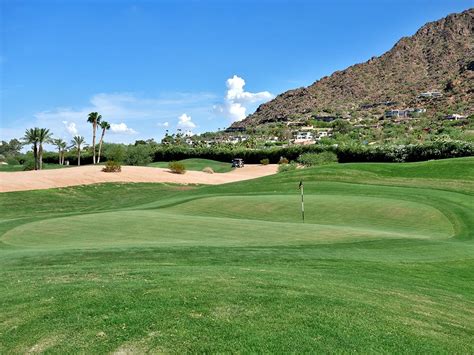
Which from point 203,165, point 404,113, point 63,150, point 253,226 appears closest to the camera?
point 253,226

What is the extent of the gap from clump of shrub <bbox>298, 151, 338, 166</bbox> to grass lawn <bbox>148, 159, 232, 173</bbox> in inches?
757

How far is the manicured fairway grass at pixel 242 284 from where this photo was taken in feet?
24.3

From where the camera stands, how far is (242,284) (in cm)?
1044

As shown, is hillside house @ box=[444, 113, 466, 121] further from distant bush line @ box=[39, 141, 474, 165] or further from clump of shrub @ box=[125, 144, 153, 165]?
clump of shrub @ box=[125, 144, 153, 165]

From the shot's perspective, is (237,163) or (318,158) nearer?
(318,158)

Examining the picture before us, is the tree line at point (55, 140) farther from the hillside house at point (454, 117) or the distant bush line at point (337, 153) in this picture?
the hillside house at point (454, 117)

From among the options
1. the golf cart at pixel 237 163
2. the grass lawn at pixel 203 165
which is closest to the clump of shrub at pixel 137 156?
the grass lawn at pixel 203 165

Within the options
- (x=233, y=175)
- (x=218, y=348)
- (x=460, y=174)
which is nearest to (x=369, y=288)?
(x=218, y=348)

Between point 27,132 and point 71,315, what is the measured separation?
9602 centimetres

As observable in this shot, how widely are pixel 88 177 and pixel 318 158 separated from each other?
124 ft

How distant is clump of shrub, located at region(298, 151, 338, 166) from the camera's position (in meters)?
79.1

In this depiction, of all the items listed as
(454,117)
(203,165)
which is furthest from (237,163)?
(454,117)

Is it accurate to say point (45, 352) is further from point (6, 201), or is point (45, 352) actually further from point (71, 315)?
point (6, 201)

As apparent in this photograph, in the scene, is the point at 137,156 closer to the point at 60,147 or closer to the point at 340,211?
the point at 60,147
